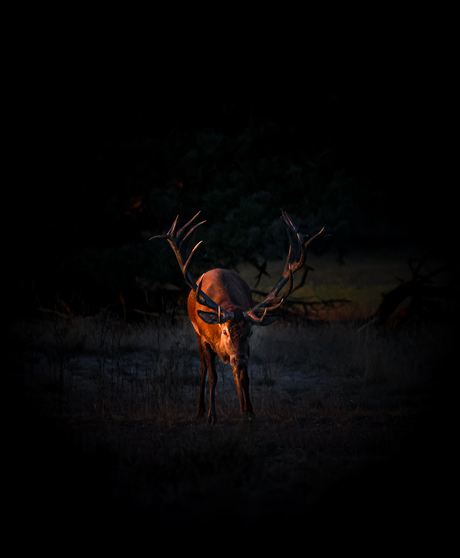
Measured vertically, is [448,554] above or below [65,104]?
below

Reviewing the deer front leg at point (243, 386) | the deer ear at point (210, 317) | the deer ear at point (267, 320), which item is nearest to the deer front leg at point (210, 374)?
the deer front leg at point (243, 386)

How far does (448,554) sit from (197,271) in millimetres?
9028

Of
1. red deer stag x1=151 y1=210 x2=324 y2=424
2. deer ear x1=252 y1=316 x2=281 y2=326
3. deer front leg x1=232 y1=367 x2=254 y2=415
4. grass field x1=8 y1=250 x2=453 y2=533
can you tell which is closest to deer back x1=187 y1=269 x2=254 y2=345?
red deer stag x1=151 y1=210 x2=324 y2=424

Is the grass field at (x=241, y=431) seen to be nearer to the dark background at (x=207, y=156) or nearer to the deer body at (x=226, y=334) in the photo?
the deer body at (x=226, y=334)

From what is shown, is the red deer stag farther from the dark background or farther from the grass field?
the dark background

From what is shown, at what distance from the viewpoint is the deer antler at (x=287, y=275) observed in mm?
5934

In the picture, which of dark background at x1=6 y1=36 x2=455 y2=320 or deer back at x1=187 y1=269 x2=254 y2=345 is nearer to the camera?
deer back at x1=187 y1=269 x2=254 y2=345

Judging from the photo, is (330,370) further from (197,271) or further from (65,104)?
(65,104)

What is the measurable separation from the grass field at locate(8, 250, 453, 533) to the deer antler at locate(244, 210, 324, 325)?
1.25 meters

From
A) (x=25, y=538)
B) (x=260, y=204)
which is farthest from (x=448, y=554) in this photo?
(x=260, y=204)

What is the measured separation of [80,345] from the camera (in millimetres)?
9383

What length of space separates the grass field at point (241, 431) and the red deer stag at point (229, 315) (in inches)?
20.2

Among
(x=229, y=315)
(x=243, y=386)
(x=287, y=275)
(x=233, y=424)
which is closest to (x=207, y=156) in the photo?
(x=287, y=275)

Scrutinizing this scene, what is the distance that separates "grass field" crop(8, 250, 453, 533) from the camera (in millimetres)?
3260
